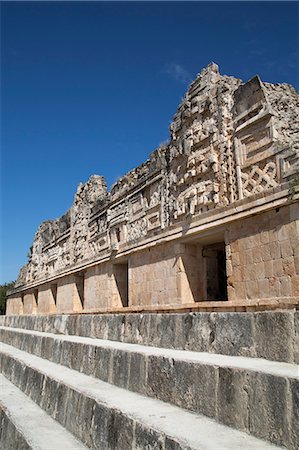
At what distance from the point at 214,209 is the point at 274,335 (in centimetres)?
530

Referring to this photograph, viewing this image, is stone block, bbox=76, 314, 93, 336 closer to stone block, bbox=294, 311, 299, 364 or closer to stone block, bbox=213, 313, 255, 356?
stone block, bbox=213, 313, 255, 356

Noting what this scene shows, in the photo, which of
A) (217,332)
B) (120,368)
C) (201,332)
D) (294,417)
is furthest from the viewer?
(120,368)

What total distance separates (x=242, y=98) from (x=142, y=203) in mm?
4588

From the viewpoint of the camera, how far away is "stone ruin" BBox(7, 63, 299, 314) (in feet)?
21.9

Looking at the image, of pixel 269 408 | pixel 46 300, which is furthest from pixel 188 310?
pixel 46 300

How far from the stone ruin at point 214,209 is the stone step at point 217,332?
1.08 m

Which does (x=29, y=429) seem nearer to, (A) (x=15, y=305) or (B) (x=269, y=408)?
(B) (x=269, y=408)

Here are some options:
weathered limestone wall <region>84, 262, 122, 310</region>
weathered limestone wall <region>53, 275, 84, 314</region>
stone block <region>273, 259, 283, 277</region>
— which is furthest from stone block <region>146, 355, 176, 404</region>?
weathered limestone wall <region>53, 275, 84, 314</region>

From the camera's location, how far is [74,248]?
56.4 ft

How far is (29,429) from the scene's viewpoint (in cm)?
333

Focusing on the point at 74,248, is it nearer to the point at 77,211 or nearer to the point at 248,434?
the point at 77,211

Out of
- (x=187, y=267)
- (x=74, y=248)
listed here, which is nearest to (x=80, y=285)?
(x=74, y=248)

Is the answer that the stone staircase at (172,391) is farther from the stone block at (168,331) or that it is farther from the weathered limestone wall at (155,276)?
the weathered limestone wall at (155,276)

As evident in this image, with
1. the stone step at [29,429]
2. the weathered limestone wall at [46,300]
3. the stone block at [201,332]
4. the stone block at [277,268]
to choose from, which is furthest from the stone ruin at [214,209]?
the weathered limestone wall at [46,300]
